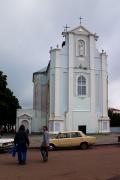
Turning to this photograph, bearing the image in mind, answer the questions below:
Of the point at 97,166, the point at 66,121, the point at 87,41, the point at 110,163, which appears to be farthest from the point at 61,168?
the point at 87,41

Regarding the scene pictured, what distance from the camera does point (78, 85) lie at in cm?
5369

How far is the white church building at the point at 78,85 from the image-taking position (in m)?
52.3

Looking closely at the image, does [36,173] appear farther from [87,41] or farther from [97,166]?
[87,41]

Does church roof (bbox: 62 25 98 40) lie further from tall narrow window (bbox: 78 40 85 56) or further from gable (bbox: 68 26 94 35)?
tall narrow window (bbox: 78 40 85 56)

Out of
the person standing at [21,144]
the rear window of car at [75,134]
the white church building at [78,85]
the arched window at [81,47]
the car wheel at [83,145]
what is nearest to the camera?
the person standing at [21,144]

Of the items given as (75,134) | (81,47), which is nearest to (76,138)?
(75,134)

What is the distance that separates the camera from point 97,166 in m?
14.6

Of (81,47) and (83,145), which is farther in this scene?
(81,47)

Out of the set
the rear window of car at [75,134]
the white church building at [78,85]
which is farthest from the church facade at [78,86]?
the rear window of car at [75,134]

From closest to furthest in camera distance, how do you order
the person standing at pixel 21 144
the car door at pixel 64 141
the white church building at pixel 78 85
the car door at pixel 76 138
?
the person standing at pixel 21 144 < the car door at pixel 76 138 < the car door at pixel 64 141 < the white church building at pixel 78 85

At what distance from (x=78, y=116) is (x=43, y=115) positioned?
8161 mm

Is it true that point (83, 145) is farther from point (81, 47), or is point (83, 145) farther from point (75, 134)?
point (81, 47)

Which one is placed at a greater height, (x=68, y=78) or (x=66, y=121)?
(x=68, y=78)

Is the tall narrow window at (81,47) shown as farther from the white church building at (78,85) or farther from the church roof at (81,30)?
the church roof at (81,30)
